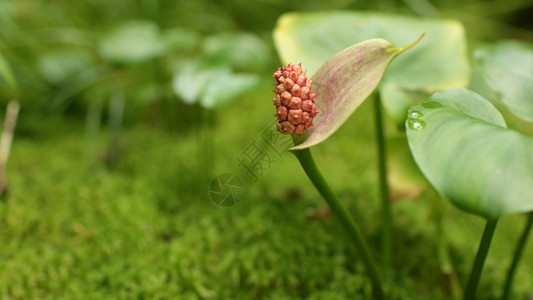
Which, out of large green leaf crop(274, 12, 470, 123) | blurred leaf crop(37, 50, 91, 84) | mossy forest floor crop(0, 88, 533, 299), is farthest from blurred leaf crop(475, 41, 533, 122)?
blurred leaf crop(37, 50, 91, 84)

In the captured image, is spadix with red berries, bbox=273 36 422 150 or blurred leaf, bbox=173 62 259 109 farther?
blurred leaf, bbox=173 62 259 109

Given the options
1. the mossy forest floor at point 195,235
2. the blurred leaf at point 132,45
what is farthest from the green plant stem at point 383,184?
the blurred leaf at point 132,45

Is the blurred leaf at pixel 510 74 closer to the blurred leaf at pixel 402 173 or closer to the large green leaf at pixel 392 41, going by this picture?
the large green leaf at pixel 392 41

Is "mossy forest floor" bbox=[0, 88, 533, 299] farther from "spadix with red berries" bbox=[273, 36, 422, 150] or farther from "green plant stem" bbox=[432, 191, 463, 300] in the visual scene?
"spadix with red berries" bbox=[273, 36, 422, 150]

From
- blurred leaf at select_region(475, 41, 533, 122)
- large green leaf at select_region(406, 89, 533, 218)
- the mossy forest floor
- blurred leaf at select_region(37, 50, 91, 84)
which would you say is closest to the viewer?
large green leaf at select_region(406, 89, 533, 218)

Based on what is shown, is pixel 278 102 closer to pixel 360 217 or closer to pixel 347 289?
pixel 347 289

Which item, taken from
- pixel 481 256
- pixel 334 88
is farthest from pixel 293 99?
pixel 481 256
